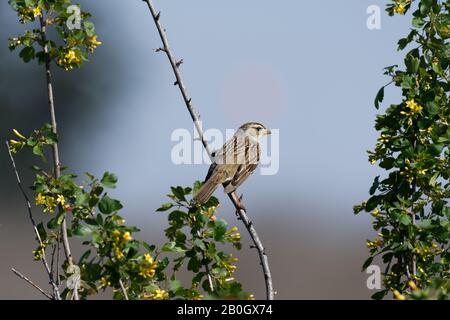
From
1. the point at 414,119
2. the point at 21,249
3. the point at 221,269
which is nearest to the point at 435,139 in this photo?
the point at 414,119

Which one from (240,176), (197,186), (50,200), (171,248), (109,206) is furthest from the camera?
(240,176)

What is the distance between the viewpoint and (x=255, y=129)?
35.0ft

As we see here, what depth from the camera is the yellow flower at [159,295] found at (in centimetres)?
488

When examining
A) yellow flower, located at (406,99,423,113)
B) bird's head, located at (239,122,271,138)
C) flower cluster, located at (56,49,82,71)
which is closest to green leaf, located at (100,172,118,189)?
flower cluster, located at (56,49,82,71)

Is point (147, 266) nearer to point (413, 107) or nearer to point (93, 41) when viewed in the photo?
point (93, 41)

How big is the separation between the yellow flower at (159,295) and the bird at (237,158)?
275 centimetres

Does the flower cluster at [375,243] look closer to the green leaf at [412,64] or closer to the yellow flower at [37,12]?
the green leaf at [412,64]

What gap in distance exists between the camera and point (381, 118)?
630 centimetres

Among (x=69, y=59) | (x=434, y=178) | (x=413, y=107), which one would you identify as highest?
(x=69, y=59)

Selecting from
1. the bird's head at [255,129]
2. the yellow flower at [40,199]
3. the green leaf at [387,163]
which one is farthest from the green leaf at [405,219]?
the bird's head at [255,129]

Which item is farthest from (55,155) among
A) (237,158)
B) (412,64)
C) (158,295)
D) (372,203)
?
(237,158)

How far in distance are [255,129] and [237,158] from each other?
1.25m
